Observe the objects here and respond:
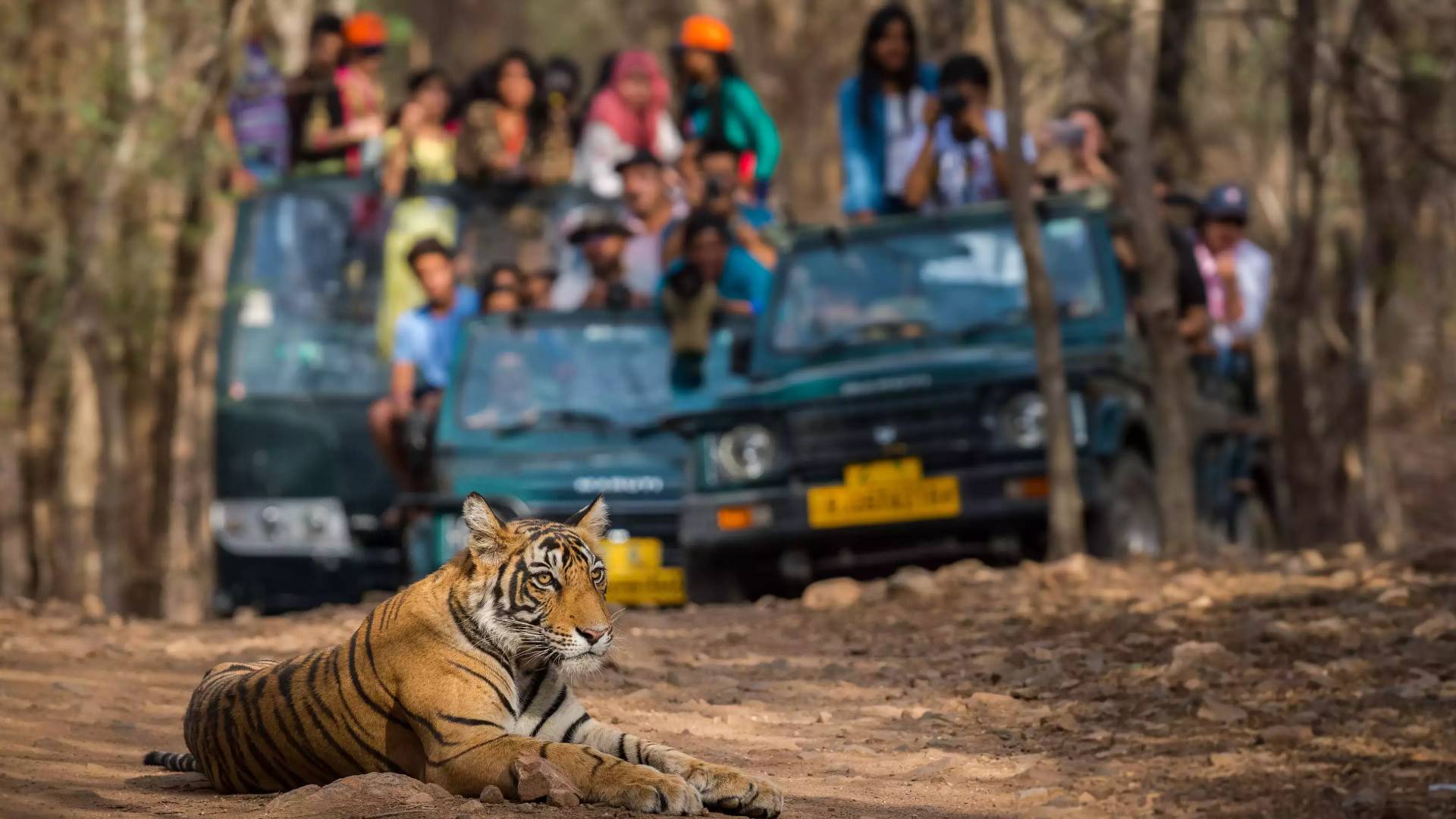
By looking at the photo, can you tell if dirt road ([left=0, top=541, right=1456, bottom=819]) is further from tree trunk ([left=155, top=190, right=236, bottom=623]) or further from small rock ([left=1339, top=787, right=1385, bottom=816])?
tree trunk ([left=155, top=190, right=236, bottom=623])

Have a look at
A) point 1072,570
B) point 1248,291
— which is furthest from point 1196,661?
point 1248,291

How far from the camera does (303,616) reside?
37.4 ft

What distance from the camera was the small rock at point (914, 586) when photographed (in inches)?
401

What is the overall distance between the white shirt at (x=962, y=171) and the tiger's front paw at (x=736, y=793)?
7440mm

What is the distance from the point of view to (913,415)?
10844 millimetres

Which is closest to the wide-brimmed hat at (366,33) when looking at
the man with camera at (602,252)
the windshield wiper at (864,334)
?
the man with camera at (602,252)

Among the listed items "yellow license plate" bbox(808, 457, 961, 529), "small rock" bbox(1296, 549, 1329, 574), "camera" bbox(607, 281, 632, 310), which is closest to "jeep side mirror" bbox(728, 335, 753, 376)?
"camera" bbox(607, 281, 632, 310)

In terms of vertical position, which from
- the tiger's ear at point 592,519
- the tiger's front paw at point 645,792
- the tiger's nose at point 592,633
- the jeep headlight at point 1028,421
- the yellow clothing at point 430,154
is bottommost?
the tiger's front paw at point 645,792

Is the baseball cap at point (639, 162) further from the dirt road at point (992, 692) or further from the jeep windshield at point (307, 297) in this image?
the dirt road at point (992, 692)

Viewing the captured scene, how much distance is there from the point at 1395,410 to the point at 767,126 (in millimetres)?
17482

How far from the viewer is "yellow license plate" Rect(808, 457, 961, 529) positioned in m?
10.7

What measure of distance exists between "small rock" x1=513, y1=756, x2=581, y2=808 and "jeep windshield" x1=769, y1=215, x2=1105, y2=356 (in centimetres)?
623

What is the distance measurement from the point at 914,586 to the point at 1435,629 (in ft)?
8.49

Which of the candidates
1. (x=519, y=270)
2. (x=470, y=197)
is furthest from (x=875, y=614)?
(x=470, y=197)
